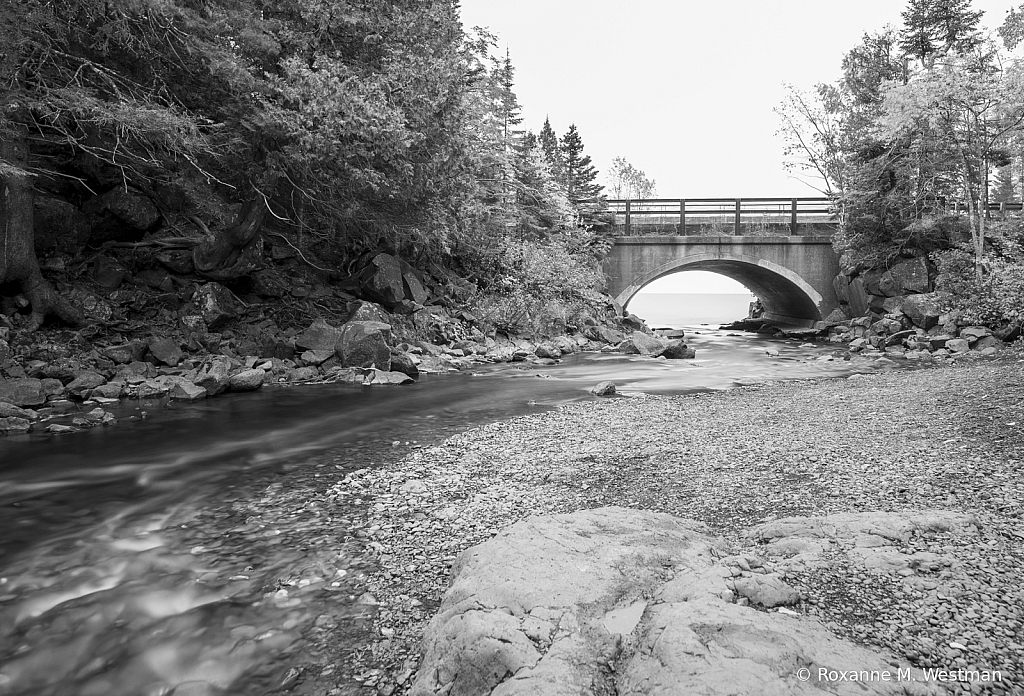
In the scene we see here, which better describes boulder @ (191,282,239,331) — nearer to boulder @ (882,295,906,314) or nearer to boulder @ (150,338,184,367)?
boulder @ (150,338,184,367)

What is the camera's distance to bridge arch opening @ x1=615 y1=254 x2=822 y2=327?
2852 centimetres

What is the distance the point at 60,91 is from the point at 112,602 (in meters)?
8.66

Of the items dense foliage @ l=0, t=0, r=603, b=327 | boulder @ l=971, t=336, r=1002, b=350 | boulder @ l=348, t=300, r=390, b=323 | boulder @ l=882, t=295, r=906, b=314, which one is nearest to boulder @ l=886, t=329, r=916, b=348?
boulder @ l=971, t=336, r=1002, b=350

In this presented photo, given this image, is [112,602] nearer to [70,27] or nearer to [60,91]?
[60,91]

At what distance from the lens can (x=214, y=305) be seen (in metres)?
14.6

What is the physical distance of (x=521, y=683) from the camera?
2.44 meters

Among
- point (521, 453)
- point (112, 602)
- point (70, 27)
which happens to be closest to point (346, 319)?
point (70, 27)

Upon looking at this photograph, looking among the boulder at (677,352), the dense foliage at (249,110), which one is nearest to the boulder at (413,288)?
the dense foliage at (249,110)

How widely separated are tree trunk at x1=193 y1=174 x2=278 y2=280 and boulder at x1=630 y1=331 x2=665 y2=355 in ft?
39.2

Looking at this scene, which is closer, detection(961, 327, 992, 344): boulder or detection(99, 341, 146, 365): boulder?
detection(99, 341, 146, 365): boulder

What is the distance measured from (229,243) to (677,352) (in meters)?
13.2

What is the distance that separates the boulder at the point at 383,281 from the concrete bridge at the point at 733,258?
41.1ft

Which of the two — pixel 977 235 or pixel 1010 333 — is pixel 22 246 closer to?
pixel 1010 333

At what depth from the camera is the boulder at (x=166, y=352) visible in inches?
505
